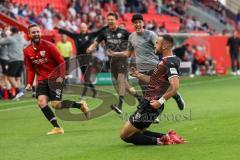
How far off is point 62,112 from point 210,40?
78.2ft

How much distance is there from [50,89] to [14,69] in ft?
29.8

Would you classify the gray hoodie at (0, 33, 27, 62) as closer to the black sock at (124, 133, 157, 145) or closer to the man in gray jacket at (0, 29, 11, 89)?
the man in gray jacket at (0, 29, 11, 89)

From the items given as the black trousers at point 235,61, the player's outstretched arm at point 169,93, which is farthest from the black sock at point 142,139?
the black trousers at point 235,61

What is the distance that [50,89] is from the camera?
45.5 ft

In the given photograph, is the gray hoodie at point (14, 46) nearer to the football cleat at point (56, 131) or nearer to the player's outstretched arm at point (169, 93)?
the football cleat at point (56, 131)

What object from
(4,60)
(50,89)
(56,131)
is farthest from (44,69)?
(4,60)

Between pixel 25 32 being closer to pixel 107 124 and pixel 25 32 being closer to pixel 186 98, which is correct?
pixel 186 98

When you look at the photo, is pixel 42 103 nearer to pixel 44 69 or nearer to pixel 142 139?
pixel 44 69

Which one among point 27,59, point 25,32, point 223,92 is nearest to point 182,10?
point 25,32

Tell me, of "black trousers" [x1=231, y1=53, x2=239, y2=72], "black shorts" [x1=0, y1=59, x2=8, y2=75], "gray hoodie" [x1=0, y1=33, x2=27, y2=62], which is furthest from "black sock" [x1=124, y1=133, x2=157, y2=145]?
"black trousers" [x1=231, y1=53, x2=239, y2=72]

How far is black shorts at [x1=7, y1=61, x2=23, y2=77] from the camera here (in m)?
22.7

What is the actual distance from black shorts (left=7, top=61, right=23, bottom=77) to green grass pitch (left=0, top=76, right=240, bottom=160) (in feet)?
9.89

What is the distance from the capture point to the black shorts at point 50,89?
13.8 meters

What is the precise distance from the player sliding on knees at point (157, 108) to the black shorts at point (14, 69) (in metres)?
11.5
